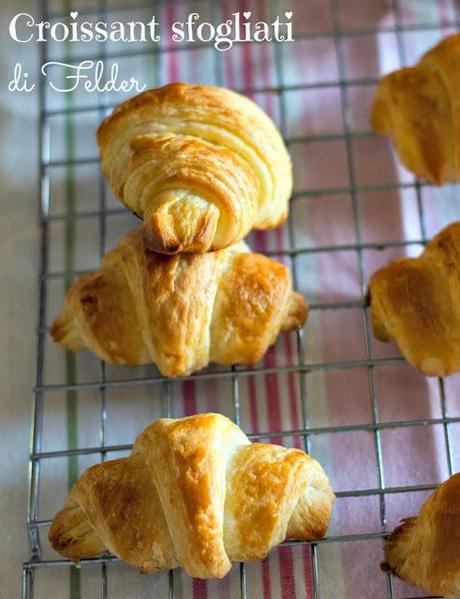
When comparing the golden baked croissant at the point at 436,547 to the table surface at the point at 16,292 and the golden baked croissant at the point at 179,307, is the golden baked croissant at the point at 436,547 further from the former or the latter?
the table surface at the point at 16,292

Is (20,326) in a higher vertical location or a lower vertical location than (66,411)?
higher

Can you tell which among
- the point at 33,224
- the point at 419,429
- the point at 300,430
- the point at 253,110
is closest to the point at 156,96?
the point at 253,110

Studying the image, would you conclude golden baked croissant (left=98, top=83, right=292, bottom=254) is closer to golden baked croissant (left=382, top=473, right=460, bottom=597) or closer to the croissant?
the croissant

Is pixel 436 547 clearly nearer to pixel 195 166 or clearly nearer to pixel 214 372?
pixel 214 372

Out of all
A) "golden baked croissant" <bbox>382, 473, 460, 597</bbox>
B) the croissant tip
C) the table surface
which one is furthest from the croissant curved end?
"golden baked croissant" <bbox>382, 473, 460, 597</bbox>

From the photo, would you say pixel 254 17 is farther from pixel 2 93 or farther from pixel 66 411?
pixel 66 411

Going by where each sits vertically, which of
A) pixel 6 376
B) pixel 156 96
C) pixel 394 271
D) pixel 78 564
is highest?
pixel 156 96
